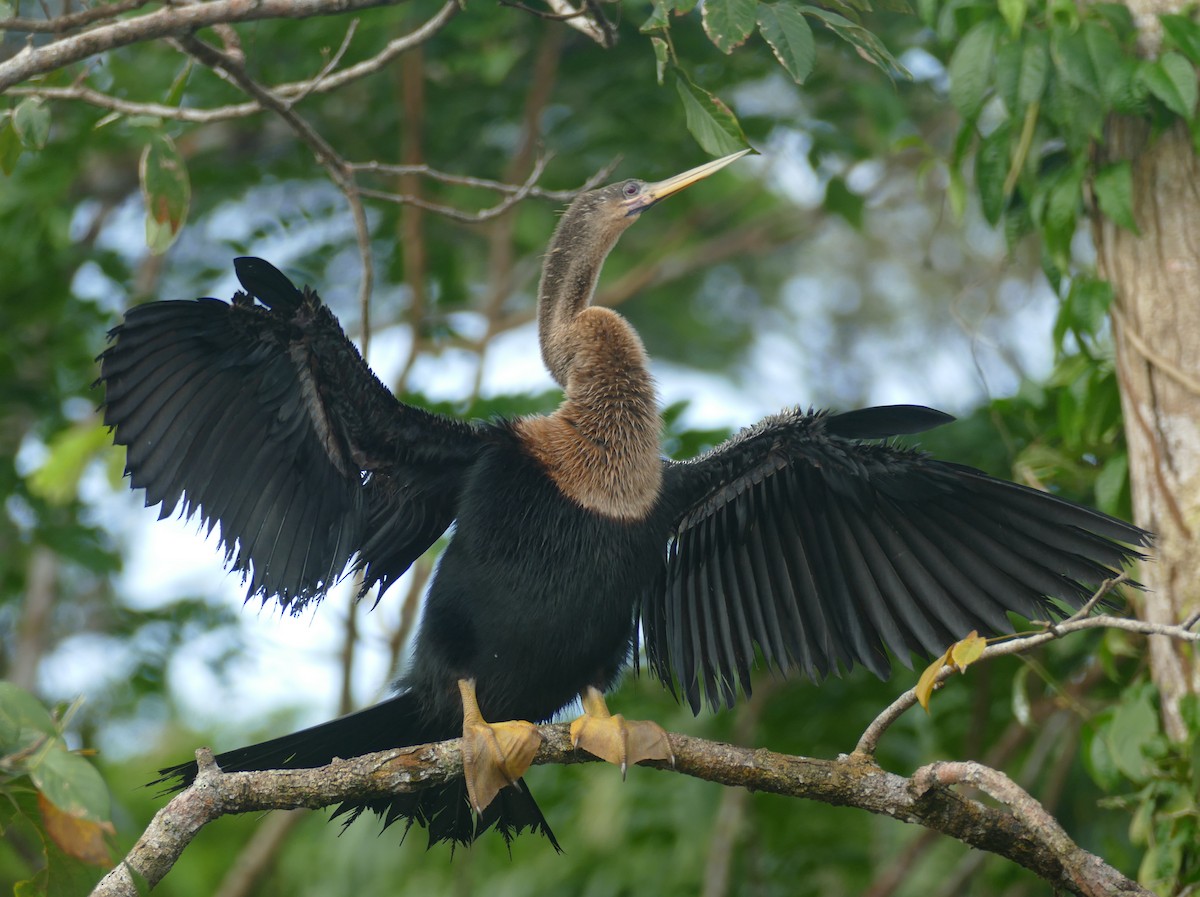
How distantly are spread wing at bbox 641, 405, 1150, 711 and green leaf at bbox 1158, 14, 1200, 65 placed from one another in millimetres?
1067

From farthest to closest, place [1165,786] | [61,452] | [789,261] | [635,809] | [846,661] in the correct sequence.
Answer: [789,261] < [635,809] < [61,452] < [846,661] < [1165,786]

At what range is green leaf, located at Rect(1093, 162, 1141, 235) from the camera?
3.29 meters

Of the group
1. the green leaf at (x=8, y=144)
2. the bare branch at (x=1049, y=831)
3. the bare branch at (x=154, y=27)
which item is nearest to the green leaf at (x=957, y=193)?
the bare branch at (x=154, y=27)

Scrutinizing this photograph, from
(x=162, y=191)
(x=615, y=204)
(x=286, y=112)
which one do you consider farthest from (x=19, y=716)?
(x=615, y=204)

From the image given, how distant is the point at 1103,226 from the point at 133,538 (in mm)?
6180

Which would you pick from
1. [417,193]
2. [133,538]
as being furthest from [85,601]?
[417,193]

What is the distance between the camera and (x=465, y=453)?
3.29 meters

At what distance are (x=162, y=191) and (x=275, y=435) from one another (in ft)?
2.69

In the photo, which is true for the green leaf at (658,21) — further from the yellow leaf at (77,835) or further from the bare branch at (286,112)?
the yellow leaf at (77,835)

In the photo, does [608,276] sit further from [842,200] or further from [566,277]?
[566,277]

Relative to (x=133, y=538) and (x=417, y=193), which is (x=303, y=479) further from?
(x=133, y=538)

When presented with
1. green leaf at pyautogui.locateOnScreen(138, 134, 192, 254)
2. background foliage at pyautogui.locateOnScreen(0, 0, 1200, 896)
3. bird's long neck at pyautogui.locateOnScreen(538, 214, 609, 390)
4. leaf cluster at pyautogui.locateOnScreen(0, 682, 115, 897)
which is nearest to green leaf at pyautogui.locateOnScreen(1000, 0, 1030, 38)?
background foliage at pyautogui.locateOnScreen(0, 0, 1200, 896)

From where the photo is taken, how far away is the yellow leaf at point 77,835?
6.76ft

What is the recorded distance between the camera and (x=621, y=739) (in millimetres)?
3023
